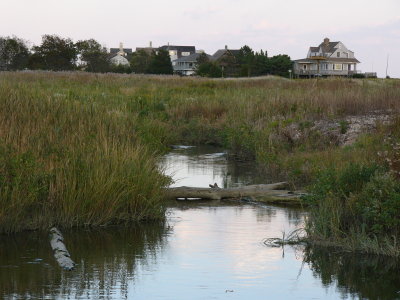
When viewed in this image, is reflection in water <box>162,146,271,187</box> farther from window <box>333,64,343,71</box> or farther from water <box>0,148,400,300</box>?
window <box>333,64,343,71</box>

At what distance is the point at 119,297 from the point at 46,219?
11.2 feet

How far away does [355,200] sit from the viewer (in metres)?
11.0

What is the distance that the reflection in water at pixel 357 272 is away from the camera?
30.2ft

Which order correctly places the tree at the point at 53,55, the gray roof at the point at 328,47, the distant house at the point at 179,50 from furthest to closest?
the distant house at the point at 179,50, the gray roof at the point at 328,47, the tree at the point at 53,55

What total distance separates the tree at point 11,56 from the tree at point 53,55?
→ 4.73 feet

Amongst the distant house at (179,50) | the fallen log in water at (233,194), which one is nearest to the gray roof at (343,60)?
the distant house at (179,50)

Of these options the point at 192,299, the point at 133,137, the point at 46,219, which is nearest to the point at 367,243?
the point at 192,299

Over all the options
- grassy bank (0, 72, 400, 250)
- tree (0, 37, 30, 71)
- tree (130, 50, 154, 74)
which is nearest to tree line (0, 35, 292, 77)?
tree (0, 37, 30, 71)

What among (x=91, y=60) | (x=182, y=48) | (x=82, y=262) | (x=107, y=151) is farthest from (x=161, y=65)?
(x=182, y=48)

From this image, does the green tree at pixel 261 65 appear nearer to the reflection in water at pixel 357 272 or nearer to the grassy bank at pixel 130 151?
the grassy bank at pixel 130 151

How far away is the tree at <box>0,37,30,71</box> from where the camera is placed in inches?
3383

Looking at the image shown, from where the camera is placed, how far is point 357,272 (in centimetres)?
984

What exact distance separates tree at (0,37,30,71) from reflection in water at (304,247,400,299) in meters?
79.0

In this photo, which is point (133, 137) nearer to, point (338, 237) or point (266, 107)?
point (338, 237)
